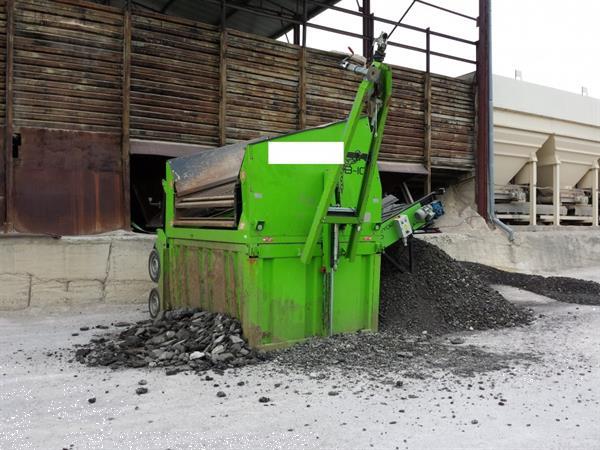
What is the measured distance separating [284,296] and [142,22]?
5.15 meters

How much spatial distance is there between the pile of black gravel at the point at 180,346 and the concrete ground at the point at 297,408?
0.51 ft

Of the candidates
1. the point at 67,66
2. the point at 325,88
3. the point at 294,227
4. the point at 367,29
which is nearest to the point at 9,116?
the point at 67,66

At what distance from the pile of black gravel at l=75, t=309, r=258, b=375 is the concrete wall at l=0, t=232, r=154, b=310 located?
190cm

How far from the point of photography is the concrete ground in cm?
286

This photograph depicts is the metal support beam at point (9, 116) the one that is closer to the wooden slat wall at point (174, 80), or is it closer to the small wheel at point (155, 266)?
the wooden slat wall at point (174, 80)

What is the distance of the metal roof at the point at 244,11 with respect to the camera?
36.7ft

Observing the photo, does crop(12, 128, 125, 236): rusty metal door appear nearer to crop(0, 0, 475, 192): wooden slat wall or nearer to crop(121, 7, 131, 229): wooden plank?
crop(121, 7, 131, 229): wooden plank

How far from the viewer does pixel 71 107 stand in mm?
7188

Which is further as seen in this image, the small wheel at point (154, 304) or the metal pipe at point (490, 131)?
the metal pipe at point (490, 131)

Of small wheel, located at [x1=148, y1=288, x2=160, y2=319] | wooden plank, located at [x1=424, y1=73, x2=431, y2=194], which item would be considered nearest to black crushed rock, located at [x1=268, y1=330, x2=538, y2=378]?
small wheel, located at [x1=148, y1=288, x2=160, y2=319]

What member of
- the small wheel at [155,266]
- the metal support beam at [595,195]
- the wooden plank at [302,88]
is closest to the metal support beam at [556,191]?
the metal support beam at [595,195]

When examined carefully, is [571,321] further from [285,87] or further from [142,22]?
[142,22]

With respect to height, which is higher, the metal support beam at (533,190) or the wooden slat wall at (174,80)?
the wooden slat wall at (174,80)

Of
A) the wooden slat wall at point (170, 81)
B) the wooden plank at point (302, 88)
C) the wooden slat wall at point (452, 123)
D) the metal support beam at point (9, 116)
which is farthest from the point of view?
the wooden slat wall at point (452, 123)
